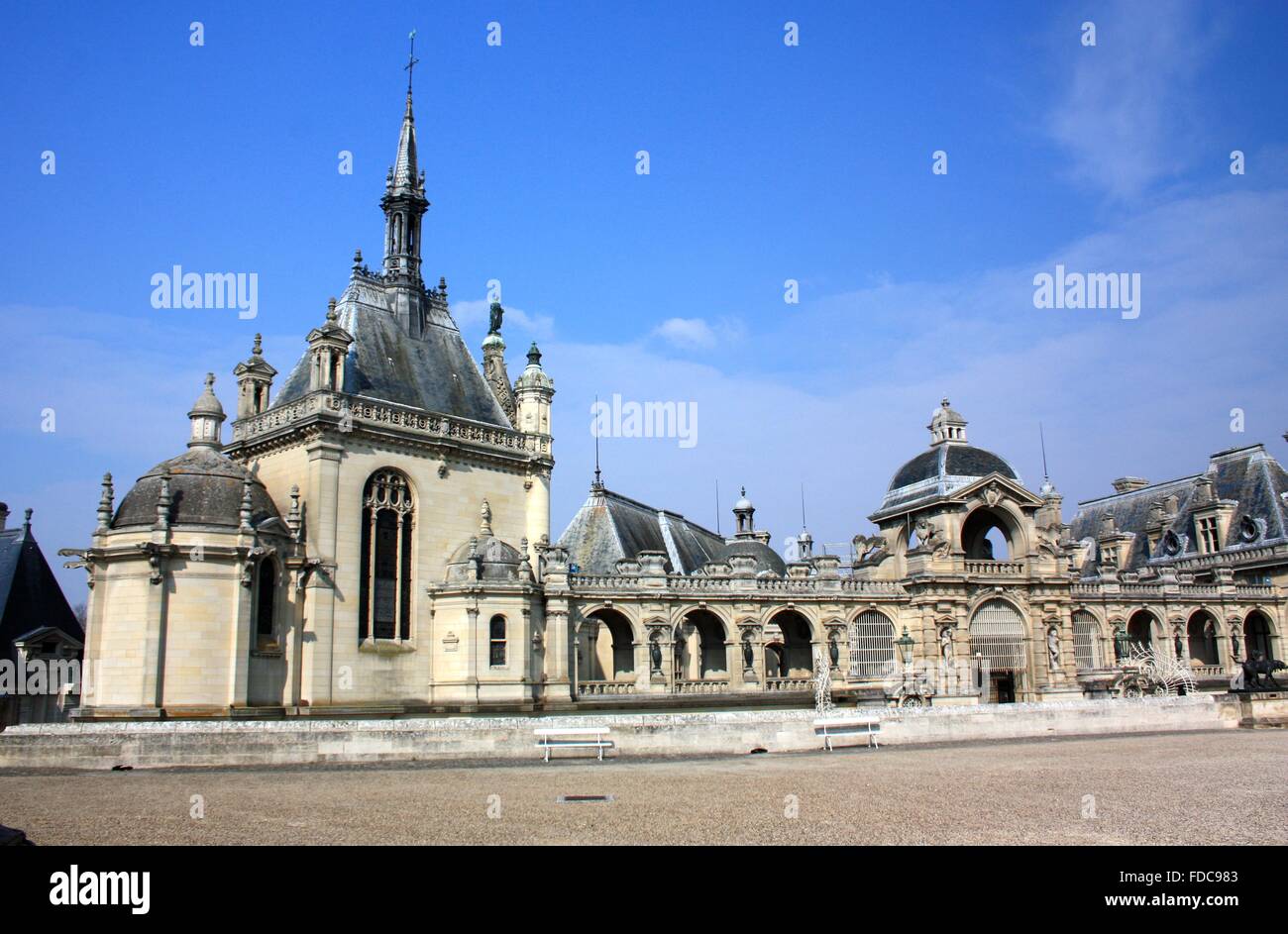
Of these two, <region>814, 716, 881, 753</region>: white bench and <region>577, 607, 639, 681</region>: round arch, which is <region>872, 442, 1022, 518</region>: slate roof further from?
<region>814, 716, 881, 753</region>: white bench

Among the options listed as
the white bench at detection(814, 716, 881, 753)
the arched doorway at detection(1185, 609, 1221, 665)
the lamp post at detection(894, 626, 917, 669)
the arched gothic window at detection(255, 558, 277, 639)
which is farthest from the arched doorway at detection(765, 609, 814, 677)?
the arched doorway at detection(1185, 609, 1221, 665)

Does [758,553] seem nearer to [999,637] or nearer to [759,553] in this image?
[759,553]

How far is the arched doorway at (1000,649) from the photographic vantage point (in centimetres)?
5062

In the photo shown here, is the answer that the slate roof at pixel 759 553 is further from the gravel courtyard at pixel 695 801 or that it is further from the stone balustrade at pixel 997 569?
the gravel courtyard at pixel 695 801

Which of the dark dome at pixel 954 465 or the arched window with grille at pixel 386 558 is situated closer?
the arched window with grille at pixel 386 558

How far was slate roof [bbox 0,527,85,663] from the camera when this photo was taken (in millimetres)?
37812

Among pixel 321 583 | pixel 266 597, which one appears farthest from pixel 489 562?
pixel 266 597

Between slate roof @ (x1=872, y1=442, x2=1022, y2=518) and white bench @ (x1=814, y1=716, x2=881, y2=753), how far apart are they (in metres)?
25.9

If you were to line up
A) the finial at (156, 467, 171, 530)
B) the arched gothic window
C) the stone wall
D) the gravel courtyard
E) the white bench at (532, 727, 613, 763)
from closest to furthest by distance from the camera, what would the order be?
the gravel courtyard, the stone wall, the white bench at (532, 727, 613, 763), the finial at (156, 467, 171, 530), the arched gothic window

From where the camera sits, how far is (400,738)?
2408cm

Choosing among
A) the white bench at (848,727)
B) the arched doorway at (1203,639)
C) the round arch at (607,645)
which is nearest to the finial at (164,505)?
the round arch at (607,645)

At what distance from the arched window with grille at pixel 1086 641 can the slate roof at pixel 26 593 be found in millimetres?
46979

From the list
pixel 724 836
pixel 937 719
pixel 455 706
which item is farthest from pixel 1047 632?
pixel 724 836
